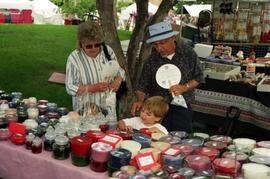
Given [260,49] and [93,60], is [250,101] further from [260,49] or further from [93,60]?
[260,49]

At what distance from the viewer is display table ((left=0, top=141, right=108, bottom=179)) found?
6.59 feet

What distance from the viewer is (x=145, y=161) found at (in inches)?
74.6

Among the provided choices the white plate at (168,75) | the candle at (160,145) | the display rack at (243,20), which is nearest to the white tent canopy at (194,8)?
the display rack at (243,20)

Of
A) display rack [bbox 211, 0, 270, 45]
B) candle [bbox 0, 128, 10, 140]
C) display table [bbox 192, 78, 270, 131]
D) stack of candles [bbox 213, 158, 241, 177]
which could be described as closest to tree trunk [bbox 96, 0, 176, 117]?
display table [bbox 192, 78, 270, 131]

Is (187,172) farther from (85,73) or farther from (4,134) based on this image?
(85,73)

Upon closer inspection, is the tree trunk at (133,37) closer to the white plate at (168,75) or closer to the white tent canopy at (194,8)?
the white plate at (168,75)

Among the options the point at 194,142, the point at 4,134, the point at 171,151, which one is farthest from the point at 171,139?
the point at 4,134

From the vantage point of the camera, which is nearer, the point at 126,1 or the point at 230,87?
the point at 230,87

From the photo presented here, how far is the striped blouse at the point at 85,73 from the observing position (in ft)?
9.87

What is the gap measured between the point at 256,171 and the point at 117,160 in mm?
614

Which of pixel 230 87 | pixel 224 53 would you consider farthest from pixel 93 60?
pixel 224 53

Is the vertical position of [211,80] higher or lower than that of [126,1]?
lower

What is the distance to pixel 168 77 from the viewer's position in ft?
9.35

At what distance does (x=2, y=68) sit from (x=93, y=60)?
20.4 ft
